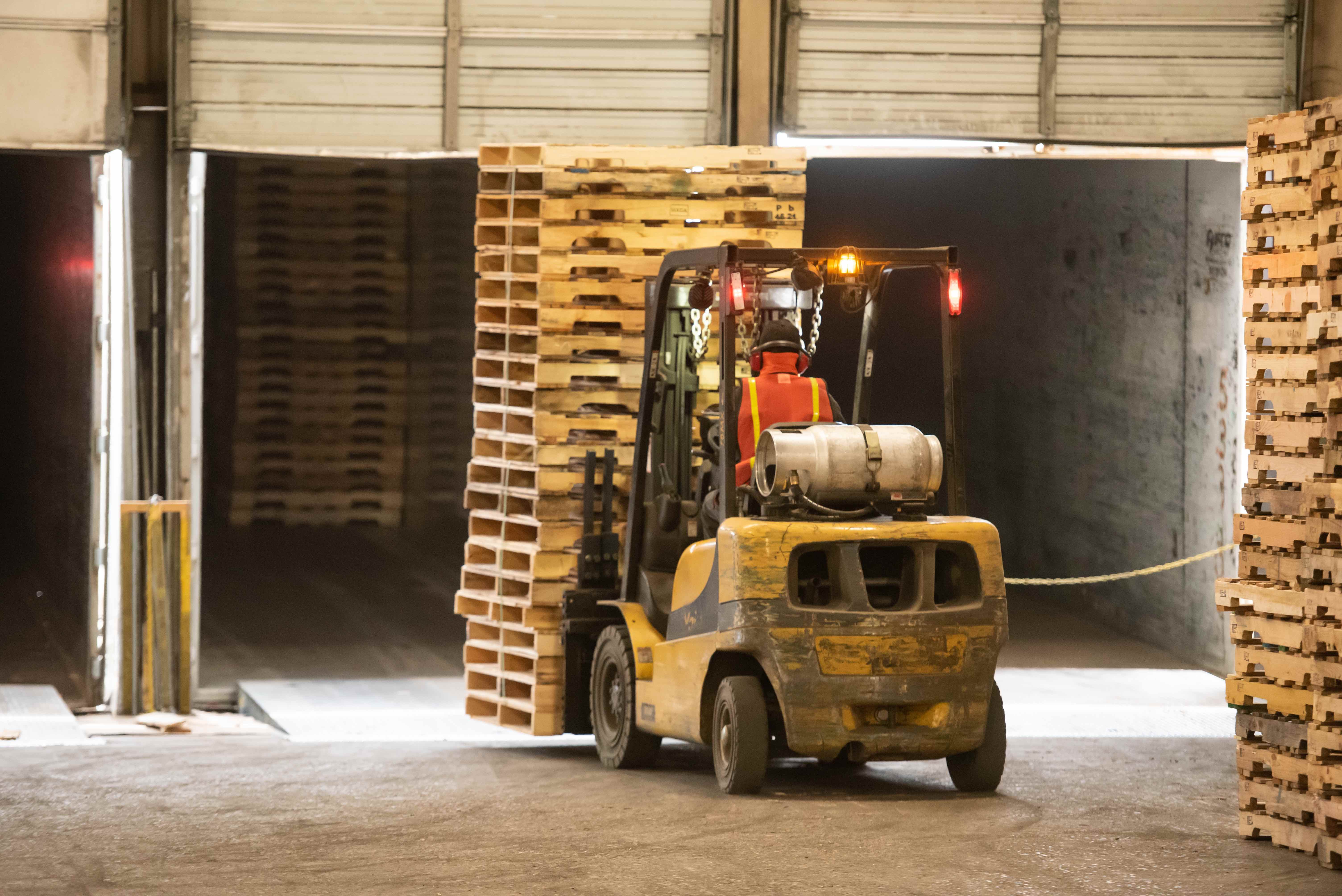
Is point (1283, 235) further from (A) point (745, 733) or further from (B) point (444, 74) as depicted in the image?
(B) point (444, 74)

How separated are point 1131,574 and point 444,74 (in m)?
4.99

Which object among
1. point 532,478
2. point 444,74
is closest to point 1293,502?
point 532,478

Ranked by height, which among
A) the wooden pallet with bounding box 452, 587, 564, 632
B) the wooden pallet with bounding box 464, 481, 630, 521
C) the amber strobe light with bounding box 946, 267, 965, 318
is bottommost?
the wooden pallet with bounding box 452, 587, 564, 632

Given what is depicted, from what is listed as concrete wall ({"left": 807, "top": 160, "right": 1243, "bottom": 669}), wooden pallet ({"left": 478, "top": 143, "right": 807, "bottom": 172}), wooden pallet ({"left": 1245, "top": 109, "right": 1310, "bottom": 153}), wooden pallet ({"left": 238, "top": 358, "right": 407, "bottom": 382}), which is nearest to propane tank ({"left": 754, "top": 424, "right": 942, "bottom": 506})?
wooden pallet ({"left": 1245, "top": 109, "right": 1310, "bottom": 153})

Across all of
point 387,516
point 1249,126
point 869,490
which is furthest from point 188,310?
point 387,516

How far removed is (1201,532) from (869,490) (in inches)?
244

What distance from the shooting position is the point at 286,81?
34.4 feet

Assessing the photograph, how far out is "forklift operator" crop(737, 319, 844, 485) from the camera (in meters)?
6.93

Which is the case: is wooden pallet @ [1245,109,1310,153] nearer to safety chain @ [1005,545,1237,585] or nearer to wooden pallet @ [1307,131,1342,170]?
wooden pallet @ [1307,131,1342,170]

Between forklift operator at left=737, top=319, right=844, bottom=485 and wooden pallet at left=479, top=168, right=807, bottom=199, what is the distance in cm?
237

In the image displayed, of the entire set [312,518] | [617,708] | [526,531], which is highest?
[526,531]

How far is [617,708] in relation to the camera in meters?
8.05

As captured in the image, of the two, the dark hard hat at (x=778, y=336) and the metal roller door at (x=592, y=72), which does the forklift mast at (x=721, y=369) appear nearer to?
the dark hard hat at (x=778, y=336)

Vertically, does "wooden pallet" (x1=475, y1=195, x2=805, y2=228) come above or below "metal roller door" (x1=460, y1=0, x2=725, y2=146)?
below
